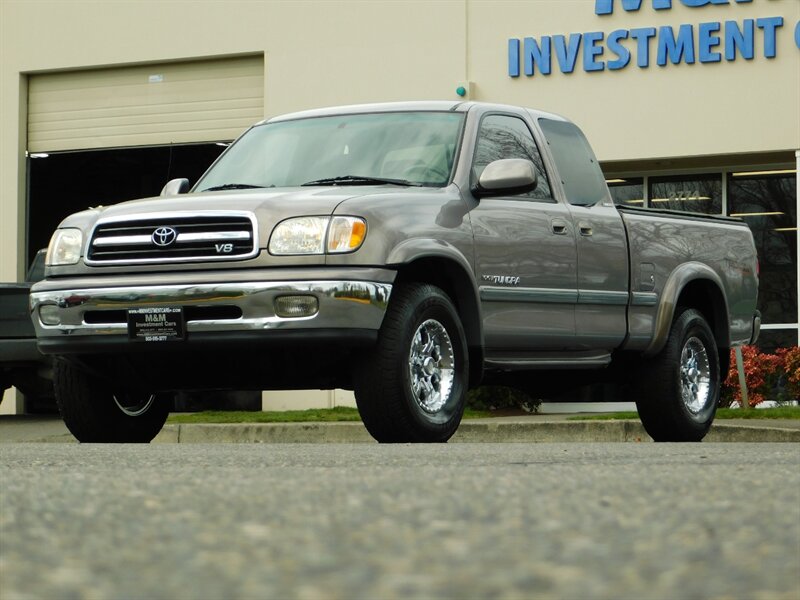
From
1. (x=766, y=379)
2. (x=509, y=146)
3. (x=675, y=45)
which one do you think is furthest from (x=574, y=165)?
(x=675, y=45)

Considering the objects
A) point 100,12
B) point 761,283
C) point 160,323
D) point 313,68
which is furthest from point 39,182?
point 160,323

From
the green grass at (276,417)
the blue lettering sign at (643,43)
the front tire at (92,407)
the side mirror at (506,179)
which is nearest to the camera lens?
the side mirror at (506,179)

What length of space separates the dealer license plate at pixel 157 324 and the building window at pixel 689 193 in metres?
11.9

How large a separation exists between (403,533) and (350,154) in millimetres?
6112

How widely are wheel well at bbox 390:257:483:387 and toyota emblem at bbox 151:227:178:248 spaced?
1.22 metres

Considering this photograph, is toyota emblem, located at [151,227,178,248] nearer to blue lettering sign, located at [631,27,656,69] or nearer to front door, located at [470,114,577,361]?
front door, located at [470,114,577,361]

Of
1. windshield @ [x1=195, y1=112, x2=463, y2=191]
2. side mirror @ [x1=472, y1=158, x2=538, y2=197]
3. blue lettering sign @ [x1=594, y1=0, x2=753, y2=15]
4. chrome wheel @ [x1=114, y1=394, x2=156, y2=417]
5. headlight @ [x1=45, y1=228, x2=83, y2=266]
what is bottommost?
chrome wheel @ [x1=114, y1=394, x2=156, y2=417]

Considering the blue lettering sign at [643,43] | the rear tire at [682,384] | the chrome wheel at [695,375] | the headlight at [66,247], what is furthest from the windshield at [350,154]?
the blue lettering sign at [643,43]

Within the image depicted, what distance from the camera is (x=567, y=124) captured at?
10.1 m

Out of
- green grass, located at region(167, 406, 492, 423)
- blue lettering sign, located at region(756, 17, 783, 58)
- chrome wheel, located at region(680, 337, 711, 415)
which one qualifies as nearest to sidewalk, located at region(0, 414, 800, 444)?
green grass, located at region(167, 406, 492, 423)

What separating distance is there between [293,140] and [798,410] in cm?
700

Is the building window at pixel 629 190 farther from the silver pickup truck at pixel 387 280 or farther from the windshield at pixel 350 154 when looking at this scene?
the windshield at pixel 350 154

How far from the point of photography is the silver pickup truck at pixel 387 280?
7.47 meters

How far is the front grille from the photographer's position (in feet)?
24.9
